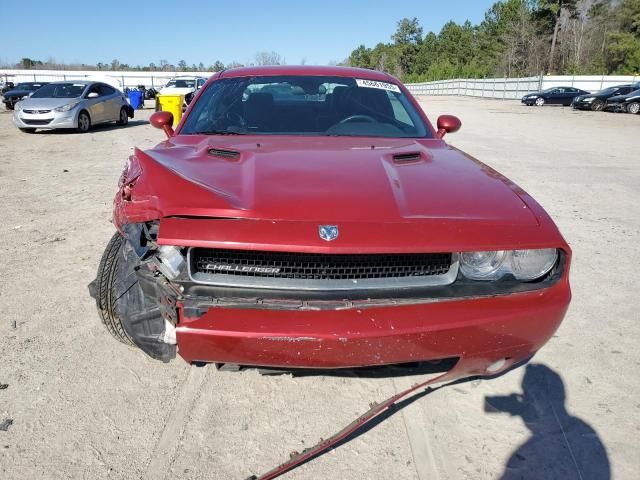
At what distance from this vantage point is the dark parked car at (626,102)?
24.1 m

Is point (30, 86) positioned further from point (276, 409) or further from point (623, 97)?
point (623, 97)

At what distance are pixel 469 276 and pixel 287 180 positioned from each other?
83cm

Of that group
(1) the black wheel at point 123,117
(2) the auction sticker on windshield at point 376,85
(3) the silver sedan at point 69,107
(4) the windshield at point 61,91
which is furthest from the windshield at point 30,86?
(2) the auction sticker on windshield at point 376,85

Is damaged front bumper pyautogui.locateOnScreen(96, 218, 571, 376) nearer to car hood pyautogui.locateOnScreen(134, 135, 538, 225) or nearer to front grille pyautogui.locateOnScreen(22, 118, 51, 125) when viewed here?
car hood pyautogui.locateOnScreen(134, 135, 538, 225)

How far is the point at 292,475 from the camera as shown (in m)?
1.90

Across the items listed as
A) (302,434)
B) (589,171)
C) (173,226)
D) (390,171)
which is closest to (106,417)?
(302,434)

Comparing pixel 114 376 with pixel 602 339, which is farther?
pixel 602 339

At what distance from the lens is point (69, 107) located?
44.1ft

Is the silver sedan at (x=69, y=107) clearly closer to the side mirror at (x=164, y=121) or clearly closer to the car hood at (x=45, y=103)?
the car hood at (x=45, y=103)

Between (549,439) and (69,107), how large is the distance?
569 inches

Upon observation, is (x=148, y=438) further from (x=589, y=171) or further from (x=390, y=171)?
(x=589, y=171)

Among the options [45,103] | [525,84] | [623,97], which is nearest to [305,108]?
[45,103]

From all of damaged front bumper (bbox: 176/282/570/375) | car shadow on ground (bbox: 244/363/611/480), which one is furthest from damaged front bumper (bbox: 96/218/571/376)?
car shadow on ground (bbox: 244/363/611/480)

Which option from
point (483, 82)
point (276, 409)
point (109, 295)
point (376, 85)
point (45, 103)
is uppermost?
point (483, 82)
